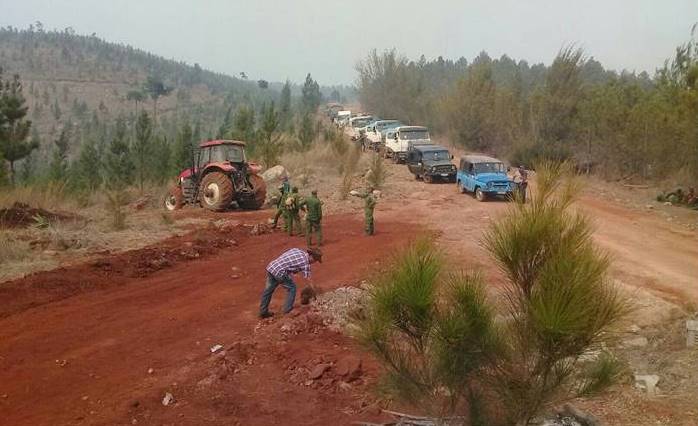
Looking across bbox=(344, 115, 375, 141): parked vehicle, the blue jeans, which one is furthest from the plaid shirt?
bbox=(344, 115, 375, 141): parked vehicle

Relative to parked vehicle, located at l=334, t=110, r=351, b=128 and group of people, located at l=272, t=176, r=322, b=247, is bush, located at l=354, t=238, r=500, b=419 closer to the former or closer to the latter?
group of people, located at l=272, t=176, r=322, b=247

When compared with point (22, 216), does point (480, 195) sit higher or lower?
higher

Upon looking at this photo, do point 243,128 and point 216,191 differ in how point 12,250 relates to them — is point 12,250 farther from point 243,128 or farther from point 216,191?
point 243,128

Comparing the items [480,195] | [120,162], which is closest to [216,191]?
[480,195]

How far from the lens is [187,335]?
891 cm

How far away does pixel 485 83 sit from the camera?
4122cm

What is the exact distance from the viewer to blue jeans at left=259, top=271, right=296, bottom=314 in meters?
9.53

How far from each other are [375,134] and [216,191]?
19.7m

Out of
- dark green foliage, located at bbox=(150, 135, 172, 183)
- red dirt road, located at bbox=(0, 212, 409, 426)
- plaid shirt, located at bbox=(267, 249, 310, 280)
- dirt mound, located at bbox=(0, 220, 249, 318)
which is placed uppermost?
plaid shirt, located at bbox=(267, 249, 310, 280)

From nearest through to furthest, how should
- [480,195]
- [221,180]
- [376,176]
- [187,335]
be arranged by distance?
[187,335], [221,180], [480,195], [376,176]

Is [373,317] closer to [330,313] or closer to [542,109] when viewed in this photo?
[330,313]

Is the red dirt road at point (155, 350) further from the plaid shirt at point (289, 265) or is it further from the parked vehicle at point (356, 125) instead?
the parked vehicle at point (356, 125)

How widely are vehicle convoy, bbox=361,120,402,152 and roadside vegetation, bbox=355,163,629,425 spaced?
105 ft

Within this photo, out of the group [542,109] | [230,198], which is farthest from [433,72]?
[230,198]
